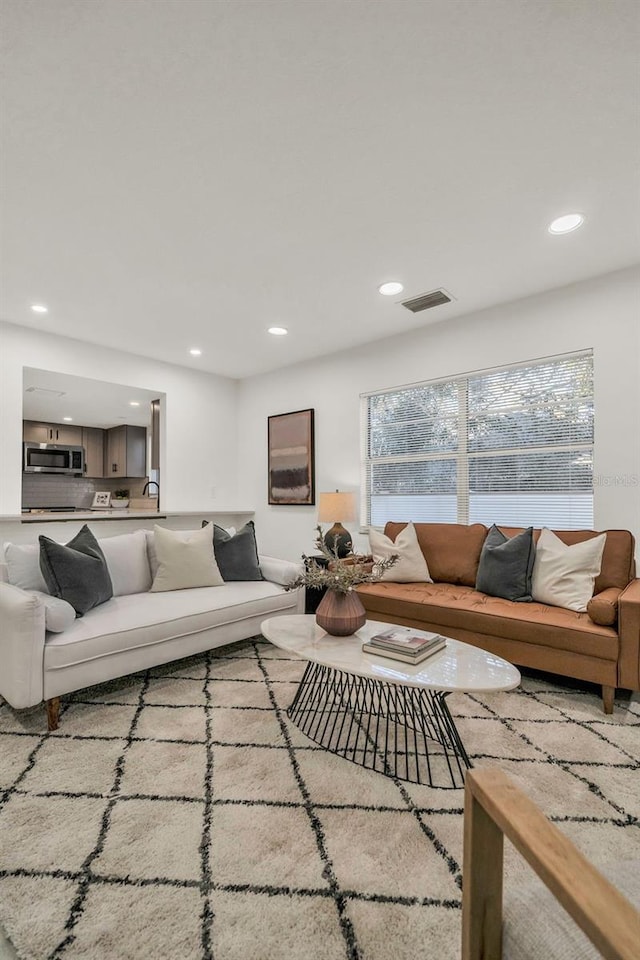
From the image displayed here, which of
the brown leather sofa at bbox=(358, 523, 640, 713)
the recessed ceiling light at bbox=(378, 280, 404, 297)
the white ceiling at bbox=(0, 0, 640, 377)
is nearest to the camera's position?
the white ceiling at bbox=(0, 0, 640, 377)

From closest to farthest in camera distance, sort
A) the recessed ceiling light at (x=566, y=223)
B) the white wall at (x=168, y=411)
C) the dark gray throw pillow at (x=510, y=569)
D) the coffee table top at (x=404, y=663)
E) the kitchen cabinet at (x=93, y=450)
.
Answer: the coffee table top at (x=404, y=663) → the recessed ceiling light at (x=566, y=223) → the dark gray throw pillow at (x=510, y=569) → the white wall at (x=168, y=411) → the kitchen cabinet at (x=93, y=450)

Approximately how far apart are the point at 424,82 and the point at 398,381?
2693 millimetres

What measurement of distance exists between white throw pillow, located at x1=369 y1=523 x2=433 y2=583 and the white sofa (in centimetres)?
71

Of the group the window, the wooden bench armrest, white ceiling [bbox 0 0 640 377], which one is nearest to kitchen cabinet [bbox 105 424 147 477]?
white ceiling [bbox 0 0 640 377]

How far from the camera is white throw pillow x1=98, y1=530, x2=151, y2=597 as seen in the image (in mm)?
3084

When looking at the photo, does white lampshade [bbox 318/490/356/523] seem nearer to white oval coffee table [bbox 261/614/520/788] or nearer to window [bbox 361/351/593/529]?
window [bbox 361/351/593/529]

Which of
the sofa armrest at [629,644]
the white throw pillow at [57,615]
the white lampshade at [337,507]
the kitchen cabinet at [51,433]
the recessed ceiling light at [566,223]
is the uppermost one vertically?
the recessed ceiling light at [566,223]

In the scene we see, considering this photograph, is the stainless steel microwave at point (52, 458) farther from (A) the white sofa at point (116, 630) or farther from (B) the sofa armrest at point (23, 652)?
(B) the sofa armrest at point (23, 652)

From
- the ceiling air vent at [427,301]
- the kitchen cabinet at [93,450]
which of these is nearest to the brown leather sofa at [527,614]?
the ceiling air vent at [427,301]

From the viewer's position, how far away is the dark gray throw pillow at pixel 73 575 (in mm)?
2514

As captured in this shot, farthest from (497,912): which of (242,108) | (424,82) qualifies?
(242,108)

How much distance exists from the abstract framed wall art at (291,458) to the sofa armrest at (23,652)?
3092 millimetres

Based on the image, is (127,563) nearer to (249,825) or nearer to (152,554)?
(152,554)

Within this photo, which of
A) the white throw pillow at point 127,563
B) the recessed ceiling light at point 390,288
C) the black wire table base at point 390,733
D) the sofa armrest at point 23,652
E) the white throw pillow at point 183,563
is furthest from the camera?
the recessed ceiling light at point 390,288
